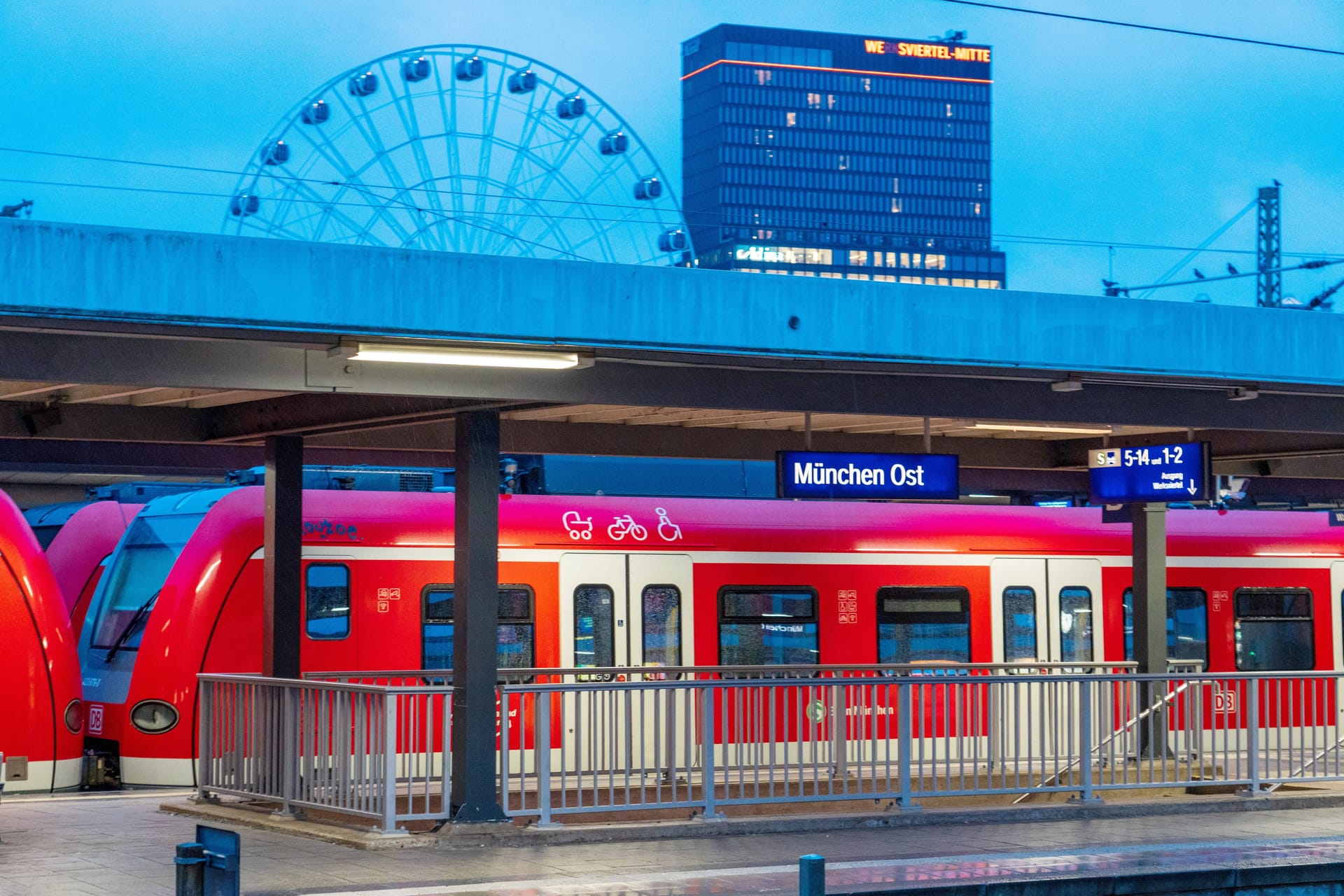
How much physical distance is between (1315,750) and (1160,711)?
4.16ft

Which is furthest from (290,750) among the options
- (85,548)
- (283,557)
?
(85,548)

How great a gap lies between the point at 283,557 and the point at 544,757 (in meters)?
2.95

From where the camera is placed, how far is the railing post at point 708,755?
11969mm

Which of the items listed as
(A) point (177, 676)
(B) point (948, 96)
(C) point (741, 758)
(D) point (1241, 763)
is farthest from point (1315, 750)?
(B) point (948, 96)

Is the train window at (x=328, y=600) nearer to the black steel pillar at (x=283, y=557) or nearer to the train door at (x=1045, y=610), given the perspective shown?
the black steel pillar at (x=283, y=557)

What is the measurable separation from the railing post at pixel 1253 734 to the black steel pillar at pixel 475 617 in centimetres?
597

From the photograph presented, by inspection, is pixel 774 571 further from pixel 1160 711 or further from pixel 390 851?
pixel 390 851

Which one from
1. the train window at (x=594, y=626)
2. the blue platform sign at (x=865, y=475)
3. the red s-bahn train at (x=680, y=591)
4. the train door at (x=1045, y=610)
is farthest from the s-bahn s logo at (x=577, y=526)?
the train door at (x=1045, y=610)

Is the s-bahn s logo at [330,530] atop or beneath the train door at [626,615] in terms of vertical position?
atop

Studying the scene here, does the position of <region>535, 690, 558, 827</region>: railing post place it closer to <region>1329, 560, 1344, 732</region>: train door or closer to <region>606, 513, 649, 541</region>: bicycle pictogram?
<region>606, 513, 649, 541</region>: bicycle pictogram

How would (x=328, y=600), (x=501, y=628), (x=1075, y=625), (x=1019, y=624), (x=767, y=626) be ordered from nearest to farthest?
(x=328, y=600)
(x=501, y=628)
(x=767, y=626)
(x=1019, y=624)
(x=1075, y=625)

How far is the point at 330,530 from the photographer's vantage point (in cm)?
1470

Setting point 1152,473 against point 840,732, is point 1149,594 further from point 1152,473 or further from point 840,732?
point 840,732

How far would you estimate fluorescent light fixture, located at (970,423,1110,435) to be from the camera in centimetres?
1377
